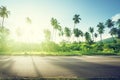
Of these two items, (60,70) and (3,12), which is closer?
(60,70)

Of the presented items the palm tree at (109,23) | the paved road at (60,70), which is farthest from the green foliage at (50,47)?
the palm tree at (109,23)

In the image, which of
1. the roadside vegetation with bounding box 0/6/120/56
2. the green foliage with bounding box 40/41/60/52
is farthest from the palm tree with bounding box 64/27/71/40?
the green foliage with bounding box 40/41/60/52

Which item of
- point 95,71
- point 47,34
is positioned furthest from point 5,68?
point 47,34

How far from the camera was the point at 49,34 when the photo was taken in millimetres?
119312

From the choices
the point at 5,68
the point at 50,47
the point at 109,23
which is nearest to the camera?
the point at 5,68

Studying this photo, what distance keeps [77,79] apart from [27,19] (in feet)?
321

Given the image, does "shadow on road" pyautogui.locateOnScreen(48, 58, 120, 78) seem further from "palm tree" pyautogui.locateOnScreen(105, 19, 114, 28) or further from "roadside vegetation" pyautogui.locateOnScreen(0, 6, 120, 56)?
"palm tree" pyautogui.locateOnScreen(105, 19, 114, 28)

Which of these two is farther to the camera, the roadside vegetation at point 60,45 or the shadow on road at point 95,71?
the roadside vegetation at point 60,45

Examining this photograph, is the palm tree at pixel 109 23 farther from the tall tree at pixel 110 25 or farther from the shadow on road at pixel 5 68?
the shadow on road at pixel 5 68

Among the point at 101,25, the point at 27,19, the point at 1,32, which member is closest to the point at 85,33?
the point at 101,25

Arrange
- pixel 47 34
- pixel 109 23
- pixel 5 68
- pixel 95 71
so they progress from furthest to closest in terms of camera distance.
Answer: pixel 109 23 → pixel 47 34 → pixel 5 68 → pixel 95 71

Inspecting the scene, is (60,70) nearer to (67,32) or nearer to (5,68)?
(5,68)

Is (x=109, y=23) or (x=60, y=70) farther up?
(x=109, y=23)

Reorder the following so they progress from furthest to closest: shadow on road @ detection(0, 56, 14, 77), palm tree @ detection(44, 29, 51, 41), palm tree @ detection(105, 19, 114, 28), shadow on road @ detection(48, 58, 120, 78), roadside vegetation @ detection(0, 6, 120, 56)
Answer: palm tree @ detection(105, 19, 114, 28)
palm tree @ detection(44, 29, 51, 41)
roadside vegetation @ detection(0, 6, 120, 56)
shadow on road @ detection(0, 56, 14, 77)
shadow on road @ detection(48, 58, 120, 78)
